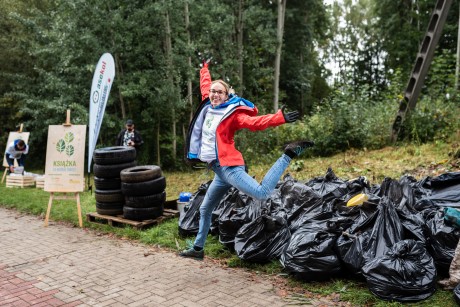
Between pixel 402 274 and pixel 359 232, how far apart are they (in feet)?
2.58

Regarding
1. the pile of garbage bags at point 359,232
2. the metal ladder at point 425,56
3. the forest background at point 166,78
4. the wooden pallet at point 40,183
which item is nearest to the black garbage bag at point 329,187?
the pile of garbage bags at point 359,232

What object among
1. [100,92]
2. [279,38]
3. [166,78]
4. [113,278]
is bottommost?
[113,278]

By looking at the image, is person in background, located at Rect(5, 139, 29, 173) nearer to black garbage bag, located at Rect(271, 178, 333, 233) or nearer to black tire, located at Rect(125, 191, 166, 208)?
black tire, located at Rect(125, 191, 166, 208)

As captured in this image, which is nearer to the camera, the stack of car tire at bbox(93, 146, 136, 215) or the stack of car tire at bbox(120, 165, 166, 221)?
the stack of car tire at bbox(120, 165, 166, 221)

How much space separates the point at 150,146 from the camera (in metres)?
15.1

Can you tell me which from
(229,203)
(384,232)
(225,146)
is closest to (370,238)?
(384,232)

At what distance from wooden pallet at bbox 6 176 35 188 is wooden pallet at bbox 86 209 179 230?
580 cm

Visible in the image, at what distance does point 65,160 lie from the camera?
24.0ft

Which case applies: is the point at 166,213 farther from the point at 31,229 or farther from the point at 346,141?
the point at 346,141

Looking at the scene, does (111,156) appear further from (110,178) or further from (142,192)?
(142,192)

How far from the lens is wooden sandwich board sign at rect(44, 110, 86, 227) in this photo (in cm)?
727

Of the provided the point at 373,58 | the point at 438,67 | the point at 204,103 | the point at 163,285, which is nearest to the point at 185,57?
the point at 438,67

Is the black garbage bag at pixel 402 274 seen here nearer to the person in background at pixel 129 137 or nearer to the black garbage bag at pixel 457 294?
the black garbage bag at pixel 457 294

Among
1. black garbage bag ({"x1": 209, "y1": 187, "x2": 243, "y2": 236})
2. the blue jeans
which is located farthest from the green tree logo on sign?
the blue jeans
